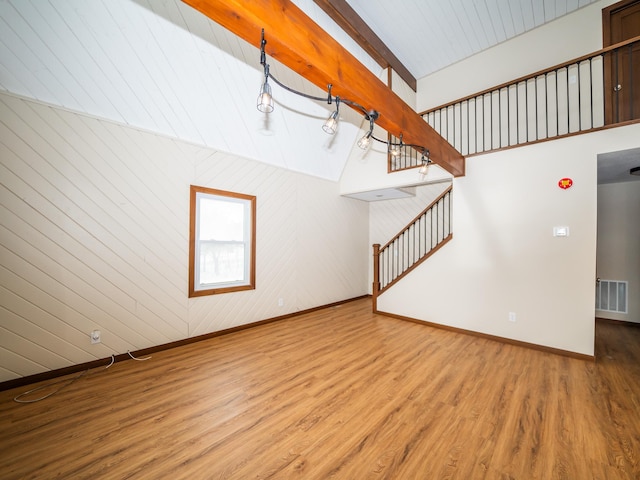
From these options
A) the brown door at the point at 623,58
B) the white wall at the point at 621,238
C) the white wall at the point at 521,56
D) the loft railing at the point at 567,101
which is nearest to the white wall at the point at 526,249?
the loft railing at the point at 567,101

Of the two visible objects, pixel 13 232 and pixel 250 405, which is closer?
pixel 250 405

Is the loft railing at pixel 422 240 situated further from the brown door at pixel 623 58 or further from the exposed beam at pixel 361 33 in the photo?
the exposed beam at pixel 361 33

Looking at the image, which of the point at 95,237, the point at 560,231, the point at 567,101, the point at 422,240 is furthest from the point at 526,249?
the point at 95,237

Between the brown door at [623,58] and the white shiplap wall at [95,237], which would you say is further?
the brown door at [623,58]

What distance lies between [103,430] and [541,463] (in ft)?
9.86

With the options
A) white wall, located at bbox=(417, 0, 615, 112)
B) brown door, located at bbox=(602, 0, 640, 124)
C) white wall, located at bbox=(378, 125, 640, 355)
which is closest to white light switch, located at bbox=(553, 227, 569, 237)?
white wall, located at bbox=(378, 125, 640, 355)

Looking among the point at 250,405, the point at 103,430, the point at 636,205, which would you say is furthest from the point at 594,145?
the point at 103,430

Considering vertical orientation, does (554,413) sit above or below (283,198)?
below

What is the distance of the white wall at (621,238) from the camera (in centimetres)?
426

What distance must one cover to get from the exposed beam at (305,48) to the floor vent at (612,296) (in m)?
5.07

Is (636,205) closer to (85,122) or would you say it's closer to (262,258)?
(262,258)

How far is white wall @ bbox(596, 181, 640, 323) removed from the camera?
426 centimetres

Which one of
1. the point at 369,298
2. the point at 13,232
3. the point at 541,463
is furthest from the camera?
the point at 369,298

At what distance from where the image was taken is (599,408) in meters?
2.12
